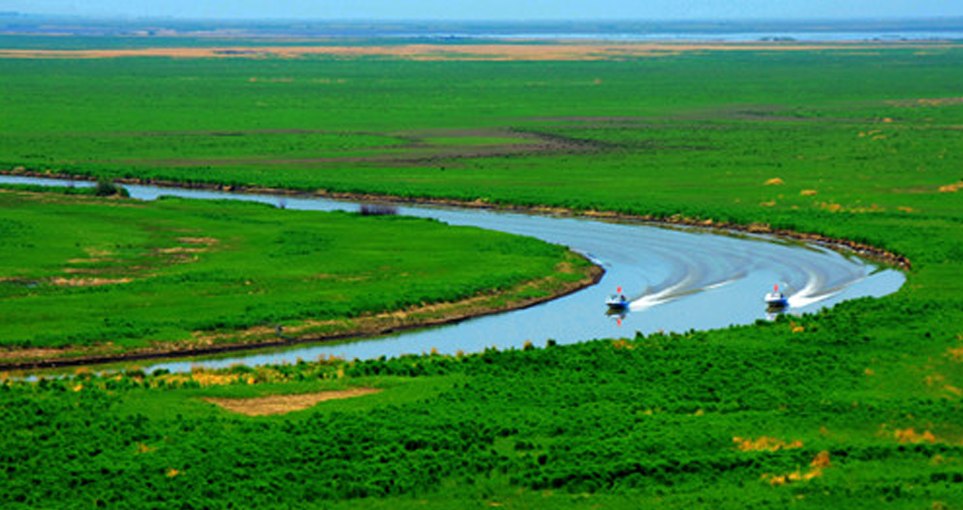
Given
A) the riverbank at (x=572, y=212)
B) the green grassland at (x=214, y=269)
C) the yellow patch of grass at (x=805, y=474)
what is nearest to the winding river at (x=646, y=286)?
the riverbank at (x=572, y=212)

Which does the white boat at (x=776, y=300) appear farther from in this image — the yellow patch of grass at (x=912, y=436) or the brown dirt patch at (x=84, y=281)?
the brown dirt patch at (x=84, y=281)

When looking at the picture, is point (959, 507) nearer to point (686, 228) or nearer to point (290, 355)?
point (290, 355)

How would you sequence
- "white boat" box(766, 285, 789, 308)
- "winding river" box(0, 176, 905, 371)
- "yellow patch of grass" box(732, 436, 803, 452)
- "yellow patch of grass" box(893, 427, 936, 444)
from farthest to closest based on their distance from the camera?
1. "white boat" box(766, 285, 789, 308)
2. "winding river" box(0, 176, 905, 371)
3. "yellow patch of grass" box(893, 427, 936, 444)
4. "yellow patch of grass" box(732, 436, 803, 452)

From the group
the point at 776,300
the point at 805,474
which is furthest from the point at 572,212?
the point at 805,474

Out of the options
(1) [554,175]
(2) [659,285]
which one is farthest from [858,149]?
(2) [659,285]

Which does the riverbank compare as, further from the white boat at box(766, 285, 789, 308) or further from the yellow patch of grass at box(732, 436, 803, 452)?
the yellow patch of grass at box(732, 436, 803, 452)

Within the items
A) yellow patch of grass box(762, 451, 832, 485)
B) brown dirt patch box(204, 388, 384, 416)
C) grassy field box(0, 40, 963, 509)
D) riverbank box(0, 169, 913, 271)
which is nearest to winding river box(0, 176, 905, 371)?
riverbank box(0, 169, 913, 271)

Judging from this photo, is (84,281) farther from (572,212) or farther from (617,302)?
(572,212)
